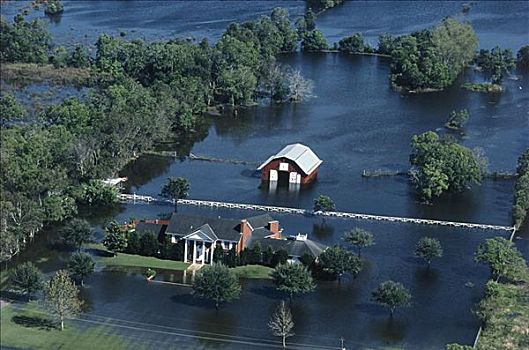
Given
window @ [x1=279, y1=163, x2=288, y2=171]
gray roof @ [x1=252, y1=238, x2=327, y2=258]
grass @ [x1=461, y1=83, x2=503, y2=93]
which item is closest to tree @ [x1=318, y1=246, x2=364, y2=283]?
gray roof @ [x1=252, y1=238, x2=327, y2=258]

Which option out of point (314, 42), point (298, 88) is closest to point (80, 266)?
point (298, 88)

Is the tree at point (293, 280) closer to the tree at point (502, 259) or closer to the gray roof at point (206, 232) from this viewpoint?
the gray roof at point (206, 232)

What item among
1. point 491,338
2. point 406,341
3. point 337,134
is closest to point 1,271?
point 406,341

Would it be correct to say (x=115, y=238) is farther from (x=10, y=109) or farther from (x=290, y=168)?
(x=10, y=109)

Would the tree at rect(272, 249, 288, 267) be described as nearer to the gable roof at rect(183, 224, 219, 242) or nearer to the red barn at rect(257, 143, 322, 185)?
the gable roof at rect(183, 224, 219, 242)

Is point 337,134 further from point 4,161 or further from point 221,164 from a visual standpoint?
point 4,161

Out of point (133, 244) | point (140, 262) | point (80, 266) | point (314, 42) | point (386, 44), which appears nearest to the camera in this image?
point (80, 266)
